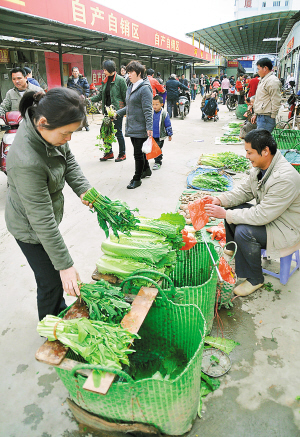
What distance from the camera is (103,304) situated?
196 cm

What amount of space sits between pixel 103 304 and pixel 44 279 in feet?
1.73

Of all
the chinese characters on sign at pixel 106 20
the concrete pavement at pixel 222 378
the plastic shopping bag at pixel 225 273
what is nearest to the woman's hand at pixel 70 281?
the concrete pavement at pixel 222 378

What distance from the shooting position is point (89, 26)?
31.4 feet

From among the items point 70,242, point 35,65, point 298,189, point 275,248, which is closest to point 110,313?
point 275,248

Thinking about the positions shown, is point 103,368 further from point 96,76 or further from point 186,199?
point 96,76

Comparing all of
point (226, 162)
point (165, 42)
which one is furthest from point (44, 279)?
point (165, 42)

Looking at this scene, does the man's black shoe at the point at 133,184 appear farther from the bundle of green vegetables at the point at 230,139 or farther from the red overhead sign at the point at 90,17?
the bundle of green vegetables at the point at 230,139

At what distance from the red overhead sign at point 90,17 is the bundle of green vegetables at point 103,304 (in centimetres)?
700

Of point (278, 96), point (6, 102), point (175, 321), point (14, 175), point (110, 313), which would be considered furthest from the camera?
point (278, 96)

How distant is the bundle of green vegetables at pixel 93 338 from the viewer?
5.36 feet

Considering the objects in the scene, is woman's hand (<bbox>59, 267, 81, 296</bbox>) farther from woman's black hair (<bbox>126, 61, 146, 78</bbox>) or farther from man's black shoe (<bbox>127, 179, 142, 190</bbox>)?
woman's black hair (<bbox>126, 61, 146, 78</bbox>)

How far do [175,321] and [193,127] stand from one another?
36.0 feet

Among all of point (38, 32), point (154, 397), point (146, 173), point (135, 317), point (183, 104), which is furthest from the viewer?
point (183, 104)

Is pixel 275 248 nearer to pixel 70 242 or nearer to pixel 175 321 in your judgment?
pixel 175 321
